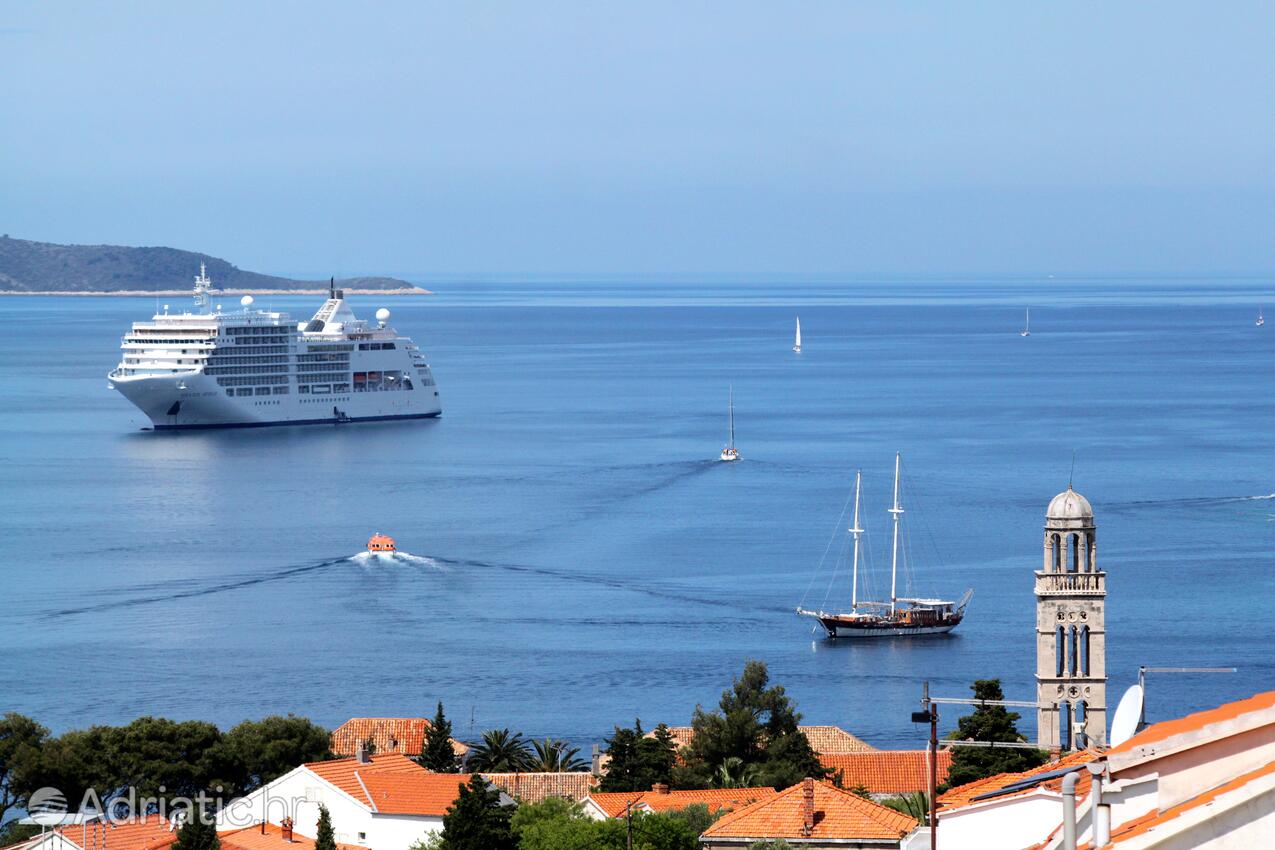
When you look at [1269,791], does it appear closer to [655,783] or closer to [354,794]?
[354,794]

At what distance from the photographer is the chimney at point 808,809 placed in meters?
19.7

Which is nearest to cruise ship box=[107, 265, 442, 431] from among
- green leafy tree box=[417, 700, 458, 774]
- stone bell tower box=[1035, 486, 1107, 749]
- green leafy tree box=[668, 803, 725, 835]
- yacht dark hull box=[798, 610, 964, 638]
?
yacht dark hull box=[798, 610, 964, 638]

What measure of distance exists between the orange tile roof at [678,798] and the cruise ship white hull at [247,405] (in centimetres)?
7600

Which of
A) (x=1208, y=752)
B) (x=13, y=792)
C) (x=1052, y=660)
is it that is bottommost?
(x=13, y=792)

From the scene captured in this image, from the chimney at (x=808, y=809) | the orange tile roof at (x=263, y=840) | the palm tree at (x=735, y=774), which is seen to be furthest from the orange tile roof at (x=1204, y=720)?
the palm tree at (x=735, y=774)

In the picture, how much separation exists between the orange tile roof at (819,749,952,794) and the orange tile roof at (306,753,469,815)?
5.73 m

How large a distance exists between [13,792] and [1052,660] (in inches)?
532

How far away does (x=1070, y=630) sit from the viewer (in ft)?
85.7

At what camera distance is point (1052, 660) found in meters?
25.3

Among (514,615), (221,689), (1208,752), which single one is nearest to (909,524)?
(514,615)

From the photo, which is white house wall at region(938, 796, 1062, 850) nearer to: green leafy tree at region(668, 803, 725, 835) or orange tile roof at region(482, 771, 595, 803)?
green leafy tree at region(668, 803, 725, 835)

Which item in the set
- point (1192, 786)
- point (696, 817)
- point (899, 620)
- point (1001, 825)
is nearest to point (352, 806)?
point (696, 817)

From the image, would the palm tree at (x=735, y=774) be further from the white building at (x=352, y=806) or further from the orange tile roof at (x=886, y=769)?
the white building at (x=352, y=806)

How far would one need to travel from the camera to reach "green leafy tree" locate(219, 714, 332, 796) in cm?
2770
